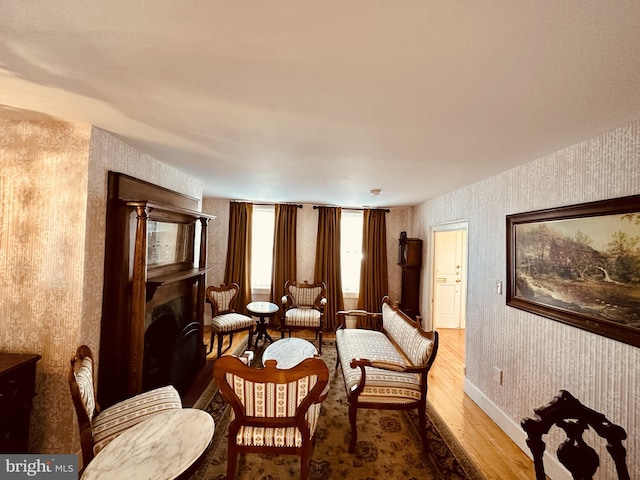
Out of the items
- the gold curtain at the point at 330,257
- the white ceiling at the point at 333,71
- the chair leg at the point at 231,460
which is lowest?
the chair leg at the point at 231,460

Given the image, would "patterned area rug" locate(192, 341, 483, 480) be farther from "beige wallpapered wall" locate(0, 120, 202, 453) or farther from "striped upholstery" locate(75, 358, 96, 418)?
"beige wallpapered wall" locate(0, 120, 202, 453)

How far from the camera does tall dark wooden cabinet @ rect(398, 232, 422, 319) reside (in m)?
4.99

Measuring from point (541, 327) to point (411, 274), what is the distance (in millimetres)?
2868

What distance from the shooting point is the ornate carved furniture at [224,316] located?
386 cm

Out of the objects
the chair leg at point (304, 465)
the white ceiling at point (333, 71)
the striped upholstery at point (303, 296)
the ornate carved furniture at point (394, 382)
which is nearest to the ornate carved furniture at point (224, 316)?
the striped upholstery at point (303, 296)

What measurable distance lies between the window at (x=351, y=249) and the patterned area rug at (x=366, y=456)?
120 inches

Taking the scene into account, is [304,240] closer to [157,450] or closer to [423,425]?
[423,425]

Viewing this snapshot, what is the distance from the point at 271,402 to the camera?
5.68 feet

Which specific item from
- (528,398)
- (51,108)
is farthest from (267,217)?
(528,398)

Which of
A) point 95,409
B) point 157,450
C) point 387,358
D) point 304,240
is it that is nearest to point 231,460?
point 157,450

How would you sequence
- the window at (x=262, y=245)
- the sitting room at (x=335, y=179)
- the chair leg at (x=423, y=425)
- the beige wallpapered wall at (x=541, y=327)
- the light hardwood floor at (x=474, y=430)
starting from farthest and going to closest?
the window at (x=262, y=245) < the chair leg at (x=423, y=425) < the light hardwood floor at (x=474, y=430) < the beige wallpapered wall at (x=541, y=327) < the sitting room at (x=335, y=179)

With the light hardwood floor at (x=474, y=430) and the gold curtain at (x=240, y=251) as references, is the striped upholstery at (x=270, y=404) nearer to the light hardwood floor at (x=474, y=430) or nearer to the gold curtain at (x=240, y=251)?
the light hardwood floor at (x=474, y=430)

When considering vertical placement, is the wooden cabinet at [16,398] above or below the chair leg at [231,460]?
above

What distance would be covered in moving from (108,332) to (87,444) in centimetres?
79
